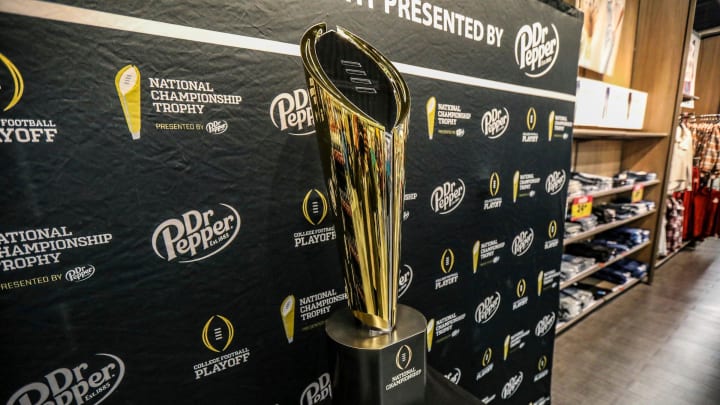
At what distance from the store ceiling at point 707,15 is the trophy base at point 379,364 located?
543 centimetres

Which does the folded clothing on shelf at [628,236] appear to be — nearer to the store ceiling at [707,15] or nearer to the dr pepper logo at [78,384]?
the store ceiling at [707,15]

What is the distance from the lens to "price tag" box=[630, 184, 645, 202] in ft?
9.57

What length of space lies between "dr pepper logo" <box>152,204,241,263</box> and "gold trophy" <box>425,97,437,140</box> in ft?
2.17

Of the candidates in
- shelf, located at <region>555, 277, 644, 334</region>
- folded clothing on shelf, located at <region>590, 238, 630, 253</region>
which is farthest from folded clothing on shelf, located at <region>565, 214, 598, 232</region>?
shelf, located at <region>555, 277, 644, 334</region>

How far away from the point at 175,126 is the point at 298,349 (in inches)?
24.5

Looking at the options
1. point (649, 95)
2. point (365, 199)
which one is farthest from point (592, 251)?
point (365, 199)

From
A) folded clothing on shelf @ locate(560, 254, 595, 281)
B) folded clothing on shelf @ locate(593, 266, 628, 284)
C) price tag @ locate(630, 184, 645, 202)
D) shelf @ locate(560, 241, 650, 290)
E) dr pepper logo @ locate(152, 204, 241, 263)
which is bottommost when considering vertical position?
folded clothing on shelf @ locate(593, 266, 628, 284)

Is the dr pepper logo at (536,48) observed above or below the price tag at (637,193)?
above

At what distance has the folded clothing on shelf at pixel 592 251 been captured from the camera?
2.66m

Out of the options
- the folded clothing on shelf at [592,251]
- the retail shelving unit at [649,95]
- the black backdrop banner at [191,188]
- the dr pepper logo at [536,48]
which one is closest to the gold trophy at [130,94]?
the black backdrop banner at [191,188]

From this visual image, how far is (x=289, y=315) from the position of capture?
81 cm

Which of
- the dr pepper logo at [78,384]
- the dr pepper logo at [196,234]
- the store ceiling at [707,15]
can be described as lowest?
the dr pepper logo at [78,384]

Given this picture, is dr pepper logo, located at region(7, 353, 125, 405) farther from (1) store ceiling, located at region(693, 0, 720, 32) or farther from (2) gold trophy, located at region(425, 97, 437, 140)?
(1) store ceiling, located at region(693, 0, 720, 32)

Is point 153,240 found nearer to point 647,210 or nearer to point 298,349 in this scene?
point 298,349
